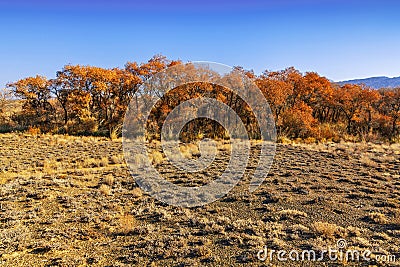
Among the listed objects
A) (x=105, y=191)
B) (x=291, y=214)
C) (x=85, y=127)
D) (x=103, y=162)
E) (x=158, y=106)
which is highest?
(x=158, y=106)

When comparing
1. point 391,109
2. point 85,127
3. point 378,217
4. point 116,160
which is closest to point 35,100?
point 85,127

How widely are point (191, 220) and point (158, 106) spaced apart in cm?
2881

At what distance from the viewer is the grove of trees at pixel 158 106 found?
3747 cm

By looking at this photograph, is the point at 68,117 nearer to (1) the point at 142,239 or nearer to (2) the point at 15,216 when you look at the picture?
(2) the point at 15,216

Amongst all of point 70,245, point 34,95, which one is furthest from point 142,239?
point 34,95

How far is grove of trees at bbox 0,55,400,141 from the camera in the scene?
1475 inches

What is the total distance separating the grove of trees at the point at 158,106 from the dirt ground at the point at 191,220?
2184 cm

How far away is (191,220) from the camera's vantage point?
9016mm

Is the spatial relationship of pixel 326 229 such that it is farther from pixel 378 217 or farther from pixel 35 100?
pixel 35 100

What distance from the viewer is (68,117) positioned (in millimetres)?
40812

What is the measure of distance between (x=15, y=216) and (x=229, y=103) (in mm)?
31891

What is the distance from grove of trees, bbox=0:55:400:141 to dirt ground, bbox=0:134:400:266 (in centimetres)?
2184

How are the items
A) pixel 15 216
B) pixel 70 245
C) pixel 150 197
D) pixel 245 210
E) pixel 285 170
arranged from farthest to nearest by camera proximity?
pixel 285 170
pixel 150 197
pixel 245 210
pixel 15 216
pixel 70 245

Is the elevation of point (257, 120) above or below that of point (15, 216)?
above
